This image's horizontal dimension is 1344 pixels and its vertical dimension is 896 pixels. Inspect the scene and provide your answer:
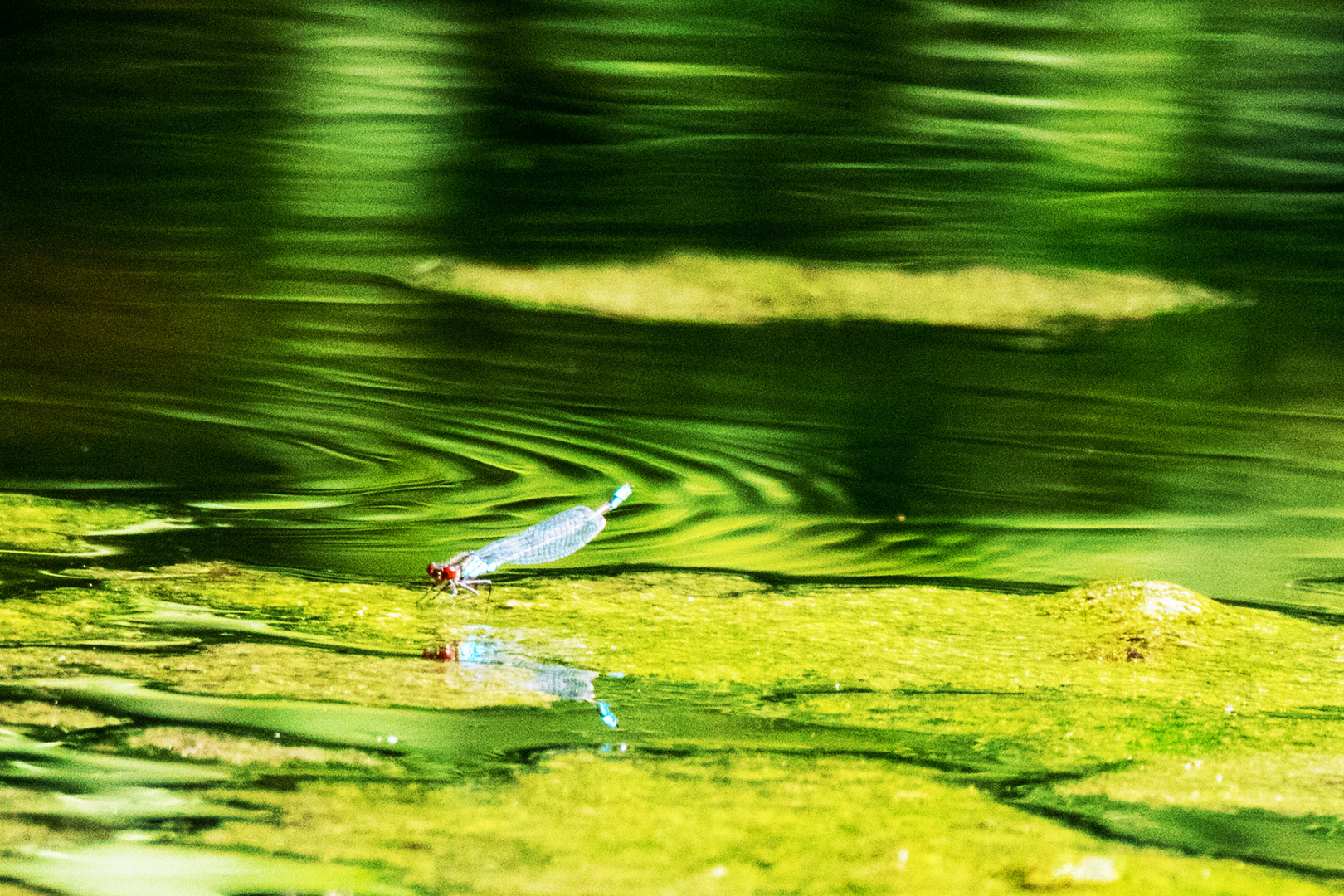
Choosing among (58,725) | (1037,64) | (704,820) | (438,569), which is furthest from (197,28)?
Answer: (704,820)

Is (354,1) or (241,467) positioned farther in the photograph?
(354,1)

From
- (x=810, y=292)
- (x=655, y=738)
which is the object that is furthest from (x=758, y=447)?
(x=655, y=738)

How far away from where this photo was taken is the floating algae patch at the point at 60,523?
4.95 feet

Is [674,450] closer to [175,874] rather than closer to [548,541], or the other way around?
[548,541]

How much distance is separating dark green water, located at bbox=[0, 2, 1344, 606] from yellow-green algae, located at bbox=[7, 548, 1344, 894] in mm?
188

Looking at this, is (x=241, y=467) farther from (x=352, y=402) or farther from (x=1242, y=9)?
(x=1242, y=9)

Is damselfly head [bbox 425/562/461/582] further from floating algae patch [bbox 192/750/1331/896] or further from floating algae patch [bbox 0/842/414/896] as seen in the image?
floating algae patch [bbox 0/842/414/896]

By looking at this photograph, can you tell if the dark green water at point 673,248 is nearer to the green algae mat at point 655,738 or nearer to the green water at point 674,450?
the green water at point 674,450

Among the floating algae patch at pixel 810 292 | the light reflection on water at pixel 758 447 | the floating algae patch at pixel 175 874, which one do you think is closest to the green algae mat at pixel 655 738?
the floating algae patch at pixel 175 874

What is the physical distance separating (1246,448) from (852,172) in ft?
4.22

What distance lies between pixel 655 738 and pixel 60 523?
860 millimetres

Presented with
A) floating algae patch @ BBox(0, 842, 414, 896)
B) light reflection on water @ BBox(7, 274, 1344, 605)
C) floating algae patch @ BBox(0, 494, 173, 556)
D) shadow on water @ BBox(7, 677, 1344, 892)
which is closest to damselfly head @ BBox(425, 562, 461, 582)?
light reflection on water @ BBox(7, 274, 1344, 605)

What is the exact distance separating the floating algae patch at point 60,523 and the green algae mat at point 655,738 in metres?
0.03

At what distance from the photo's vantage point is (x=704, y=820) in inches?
35.4
